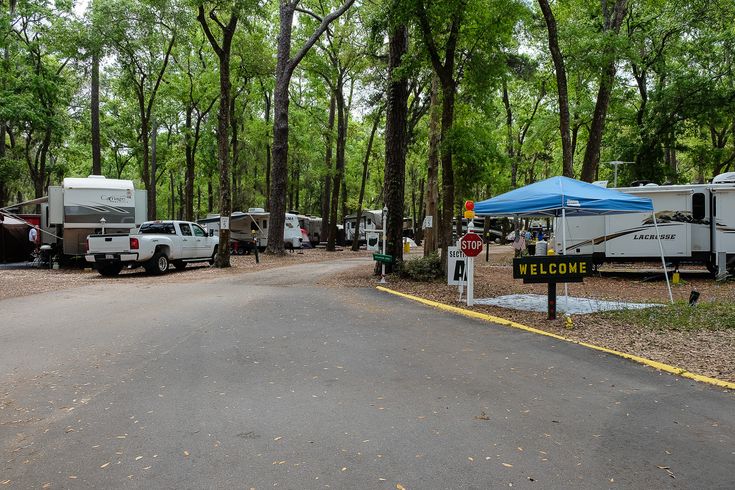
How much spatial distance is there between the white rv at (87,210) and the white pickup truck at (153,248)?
1.23 meters

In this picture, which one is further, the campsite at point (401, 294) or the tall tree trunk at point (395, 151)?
the tall tree trunk at point (395, 151)

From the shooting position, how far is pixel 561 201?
9.90m

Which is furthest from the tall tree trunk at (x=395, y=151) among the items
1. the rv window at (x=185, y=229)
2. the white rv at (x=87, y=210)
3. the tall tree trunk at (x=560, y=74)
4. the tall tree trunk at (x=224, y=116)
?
the white rv at (x=87, y=210)

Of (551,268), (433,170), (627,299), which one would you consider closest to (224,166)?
(433,170)

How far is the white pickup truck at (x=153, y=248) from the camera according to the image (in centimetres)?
1630

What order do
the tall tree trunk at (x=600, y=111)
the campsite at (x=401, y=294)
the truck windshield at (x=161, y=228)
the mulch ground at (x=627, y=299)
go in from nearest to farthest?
the campsite at (x=401, y=294) → the mulch ground at (x=627, y=299) → the tall tree trunk at (x=600, y=111) → the truck windshield at (x=161, y=228)

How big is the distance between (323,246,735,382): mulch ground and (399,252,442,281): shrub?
0.33m

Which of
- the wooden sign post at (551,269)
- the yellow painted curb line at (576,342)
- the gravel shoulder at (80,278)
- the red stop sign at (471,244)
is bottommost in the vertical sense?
the yellow painted curb line at (576,342)

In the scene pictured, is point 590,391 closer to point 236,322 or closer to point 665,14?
point 236,322

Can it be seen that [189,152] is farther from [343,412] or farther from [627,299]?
[343,412]

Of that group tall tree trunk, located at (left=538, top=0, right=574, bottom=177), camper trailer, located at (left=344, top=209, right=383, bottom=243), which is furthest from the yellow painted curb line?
camper trailer, located at (left=344, top=209, right=383, bottom=243)

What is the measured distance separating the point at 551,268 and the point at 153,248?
12.9 m

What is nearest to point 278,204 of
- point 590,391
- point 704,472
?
point 590,391

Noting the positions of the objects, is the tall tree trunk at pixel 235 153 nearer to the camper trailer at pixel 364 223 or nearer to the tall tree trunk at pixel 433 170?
the camper trailer at pixel 364 223
